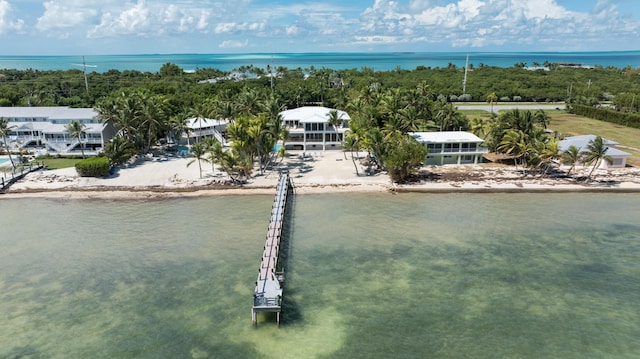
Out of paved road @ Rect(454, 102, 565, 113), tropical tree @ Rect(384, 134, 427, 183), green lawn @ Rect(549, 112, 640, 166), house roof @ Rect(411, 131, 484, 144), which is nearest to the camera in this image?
tropical tree @ Rect(384, 134, 427, 183)

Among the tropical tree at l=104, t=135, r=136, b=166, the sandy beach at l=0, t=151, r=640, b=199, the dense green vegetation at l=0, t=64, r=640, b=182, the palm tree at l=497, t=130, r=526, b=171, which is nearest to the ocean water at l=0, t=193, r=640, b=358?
the sandy beach at l=0, t=151, r=640, b=199

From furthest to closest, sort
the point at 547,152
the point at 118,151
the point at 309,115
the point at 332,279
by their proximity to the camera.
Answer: the point at 309,115 < the point at 118,151 < the point at 547,152 < the point at 332,279

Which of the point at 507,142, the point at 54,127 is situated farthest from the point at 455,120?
the point at 54,127

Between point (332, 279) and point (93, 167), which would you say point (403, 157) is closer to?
point (332, 279)

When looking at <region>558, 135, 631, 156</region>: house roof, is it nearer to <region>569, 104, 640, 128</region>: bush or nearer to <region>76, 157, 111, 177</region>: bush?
<region>569, 104, 640, 128</region>: bush

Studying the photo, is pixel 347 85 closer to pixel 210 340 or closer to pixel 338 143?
pixel 338 143

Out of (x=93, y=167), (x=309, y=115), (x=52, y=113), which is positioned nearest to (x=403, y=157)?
(x=309, y=115)
